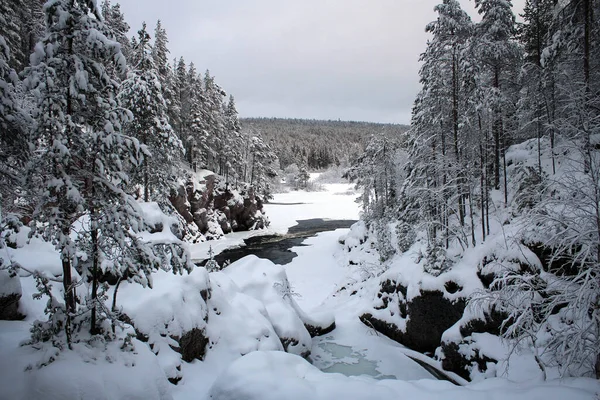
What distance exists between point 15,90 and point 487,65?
66.2ft

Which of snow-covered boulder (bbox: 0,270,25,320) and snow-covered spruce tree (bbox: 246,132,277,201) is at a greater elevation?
snow-covered spruce tree (bbox: 246,132,277,201)

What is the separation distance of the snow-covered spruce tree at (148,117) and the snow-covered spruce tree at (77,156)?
1037 cm

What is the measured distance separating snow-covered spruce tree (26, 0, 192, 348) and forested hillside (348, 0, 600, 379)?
9.62 m

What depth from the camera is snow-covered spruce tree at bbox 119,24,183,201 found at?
16266mm

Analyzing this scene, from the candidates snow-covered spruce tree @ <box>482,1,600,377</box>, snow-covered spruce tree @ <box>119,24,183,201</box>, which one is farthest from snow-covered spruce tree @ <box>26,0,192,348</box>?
snow-covered spruce tree @ <box>119,24,183,201</box>

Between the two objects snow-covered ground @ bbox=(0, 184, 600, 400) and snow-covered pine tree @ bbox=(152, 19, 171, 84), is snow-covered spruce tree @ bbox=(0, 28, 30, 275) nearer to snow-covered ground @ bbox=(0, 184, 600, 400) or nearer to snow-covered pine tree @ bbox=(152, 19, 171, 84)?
snow-covered ground @ bbox=(0, 184, 600, 400)

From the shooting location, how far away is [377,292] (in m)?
17.8

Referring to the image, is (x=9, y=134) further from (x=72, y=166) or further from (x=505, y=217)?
(x=505, y=217)

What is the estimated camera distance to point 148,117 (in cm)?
1727

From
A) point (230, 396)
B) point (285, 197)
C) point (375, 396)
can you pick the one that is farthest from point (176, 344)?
point (285, 197)

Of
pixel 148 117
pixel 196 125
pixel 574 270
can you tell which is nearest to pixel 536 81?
pixel 574 270

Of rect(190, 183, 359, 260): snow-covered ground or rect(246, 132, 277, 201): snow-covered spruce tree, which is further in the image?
rect(246, 132, 277, 201): snow-covered spruce tree

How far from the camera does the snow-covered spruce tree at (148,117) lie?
53.4 ft

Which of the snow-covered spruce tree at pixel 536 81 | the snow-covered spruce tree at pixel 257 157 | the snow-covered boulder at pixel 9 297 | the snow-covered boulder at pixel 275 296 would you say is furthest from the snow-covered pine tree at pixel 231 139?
the snow-covered boulder at pixel 9 297
